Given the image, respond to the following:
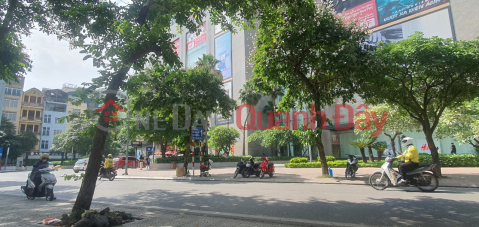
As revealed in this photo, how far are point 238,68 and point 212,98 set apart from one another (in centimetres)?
2631

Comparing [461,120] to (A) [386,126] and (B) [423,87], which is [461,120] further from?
(B) [423,87]

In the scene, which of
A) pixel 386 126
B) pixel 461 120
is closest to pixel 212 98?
pixel 386 126

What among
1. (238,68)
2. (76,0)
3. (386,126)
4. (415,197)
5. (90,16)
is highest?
(238,68)

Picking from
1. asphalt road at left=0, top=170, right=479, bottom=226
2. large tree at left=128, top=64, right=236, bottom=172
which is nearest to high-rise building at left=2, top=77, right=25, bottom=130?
large tree at left=128, top=64, right=236, bottom=172

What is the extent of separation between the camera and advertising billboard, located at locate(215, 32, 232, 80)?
45.2 m

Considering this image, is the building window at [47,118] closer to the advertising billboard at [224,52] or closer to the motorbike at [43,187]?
the advertising billboard at [224,52]

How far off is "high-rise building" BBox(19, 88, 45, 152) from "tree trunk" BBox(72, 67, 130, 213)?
6248 centimetres

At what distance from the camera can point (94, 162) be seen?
5820 millimetres

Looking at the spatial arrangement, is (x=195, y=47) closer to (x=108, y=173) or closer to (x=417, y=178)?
(x=108, y=173)

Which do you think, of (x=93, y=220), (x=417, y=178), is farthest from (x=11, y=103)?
(x=417, y=178)

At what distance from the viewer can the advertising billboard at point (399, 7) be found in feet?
104

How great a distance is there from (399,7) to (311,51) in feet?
95.9

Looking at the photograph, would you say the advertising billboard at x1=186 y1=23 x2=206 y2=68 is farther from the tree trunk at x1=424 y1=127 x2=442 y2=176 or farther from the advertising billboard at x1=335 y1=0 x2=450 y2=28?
the tree trunk at x1=424 y1=127 x2=442 y2=176

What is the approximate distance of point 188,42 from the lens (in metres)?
Answer: 54.3
